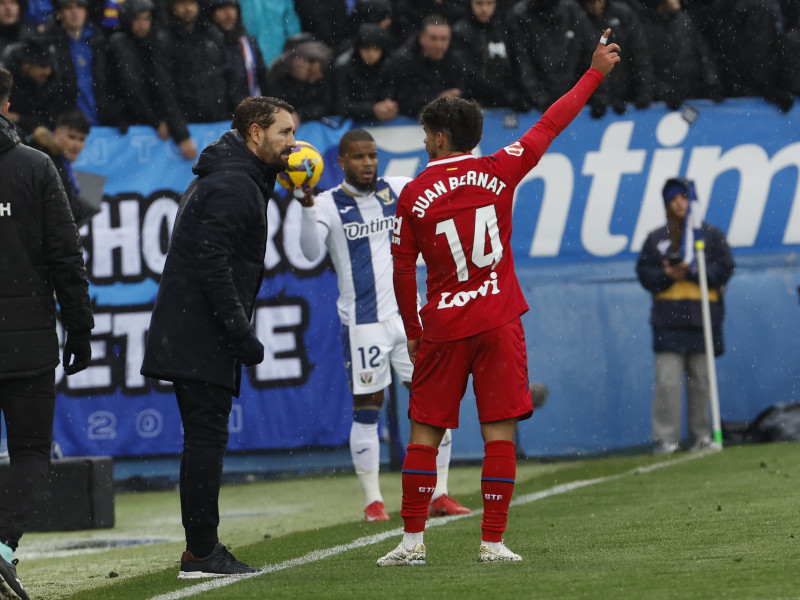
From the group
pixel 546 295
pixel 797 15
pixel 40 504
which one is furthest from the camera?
pixel 797 15

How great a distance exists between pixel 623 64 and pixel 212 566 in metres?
8.41

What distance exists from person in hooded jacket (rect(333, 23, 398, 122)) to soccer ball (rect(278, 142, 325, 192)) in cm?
472

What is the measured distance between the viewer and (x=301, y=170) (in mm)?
7469

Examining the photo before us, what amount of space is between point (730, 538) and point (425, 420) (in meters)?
1.55

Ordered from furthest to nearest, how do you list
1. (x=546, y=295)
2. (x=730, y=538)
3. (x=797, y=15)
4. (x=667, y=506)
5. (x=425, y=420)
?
(x=797, y=15), (x=546, y=295), (x=667, y=506), (x=730, y=538), (x=425, y=420)

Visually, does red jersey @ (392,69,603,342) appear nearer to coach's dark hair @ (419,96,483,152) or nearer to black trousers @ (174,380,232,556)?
coach's dark hair @ (419,96,483,152)

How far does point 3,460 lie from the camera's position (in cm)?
890

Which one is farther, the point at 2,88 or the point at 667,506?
the point at 667,506

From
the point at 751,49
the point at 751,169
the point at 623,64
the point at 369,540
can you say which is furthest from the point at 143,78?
the point at 369,540

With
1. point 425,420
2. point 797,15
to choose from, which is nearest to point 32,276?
point 425,420

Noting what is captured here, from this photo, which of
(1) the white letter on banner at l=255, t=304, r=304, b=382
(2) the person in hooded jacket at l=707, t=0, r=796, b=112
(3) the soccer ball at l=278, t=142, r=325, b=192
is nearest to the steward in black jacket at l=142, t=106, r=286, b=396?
(3) the soccer ball at l=278, t=142, r=325, b=192

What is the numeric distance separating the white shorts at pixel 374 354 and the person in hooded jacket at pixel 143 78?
4.25 metres

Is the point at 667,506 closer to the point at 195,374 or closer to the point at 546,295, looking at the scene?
the point at 195,374

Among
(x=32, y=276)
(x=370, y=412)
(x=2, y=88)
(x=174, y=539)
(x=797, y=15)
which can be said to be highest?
(x=797, y=15)
